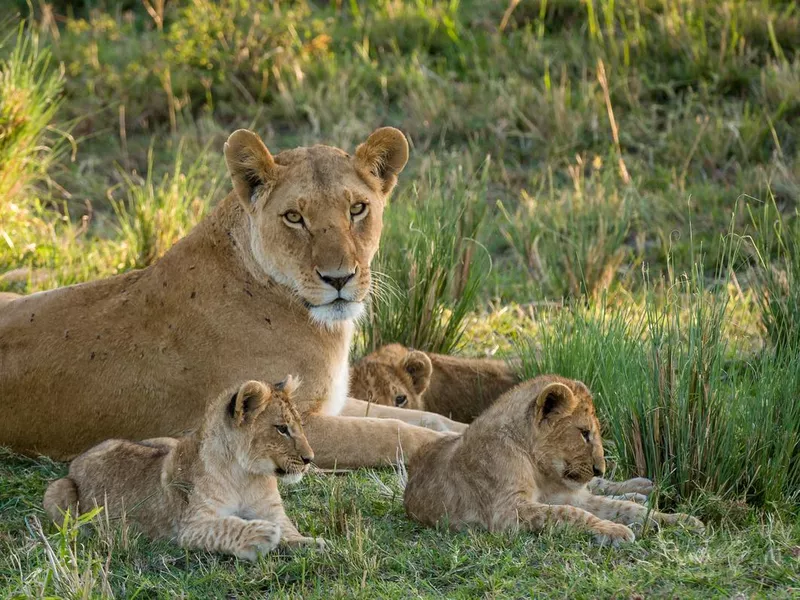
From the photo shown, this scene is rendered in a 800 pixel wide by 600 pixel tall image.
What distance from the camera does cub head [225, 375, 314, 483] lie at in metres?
4.93

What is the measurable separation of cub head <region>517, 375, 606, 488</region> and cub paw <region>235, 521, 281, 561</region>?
979 mm

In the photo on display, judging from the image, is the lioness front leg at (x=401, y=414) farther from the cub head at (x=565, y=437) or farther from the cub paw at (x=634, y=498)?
the cub head at (x=565, y=437)

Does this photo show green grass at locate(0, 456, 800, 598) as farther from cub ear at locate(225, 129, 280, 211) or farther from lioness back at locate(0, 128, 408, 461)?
cub ear at locate(225, 129, 280, 211)

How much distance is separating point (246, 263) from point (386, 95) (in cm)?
594

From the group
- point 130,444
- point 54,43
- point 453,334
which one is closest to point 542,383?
point 130,444

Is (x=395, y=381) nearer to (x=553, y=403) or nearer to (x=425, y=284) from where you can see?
(x=425, y=284)

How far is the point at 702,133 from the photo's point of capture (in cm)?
1077

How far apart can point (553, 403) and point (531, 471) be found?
0.85 feet

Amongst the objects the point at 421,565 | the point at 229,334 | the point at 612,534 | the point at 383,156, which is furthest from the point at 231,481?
the point at 383,156

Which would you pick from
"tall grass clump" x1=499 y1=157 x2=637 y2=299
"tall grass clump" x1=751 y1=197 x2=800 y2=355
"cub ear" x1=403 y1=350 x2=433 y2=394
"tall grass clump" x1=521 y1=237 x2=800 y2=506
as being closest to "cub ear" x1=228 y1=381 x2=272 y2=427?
"tall grass clump" x1=521 y1=237 x2=800 y2=506

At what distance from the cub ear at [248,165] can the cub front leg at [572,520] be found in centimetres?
195

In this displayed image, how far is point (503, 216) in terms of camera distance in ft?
33.6

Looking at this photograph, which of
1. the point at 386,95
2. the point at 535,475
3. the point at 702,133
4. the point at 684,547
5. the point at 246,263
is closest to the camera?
the point at 684,547

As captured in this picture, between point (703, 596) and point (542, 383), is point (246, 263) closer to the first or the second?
point (542, 383)
